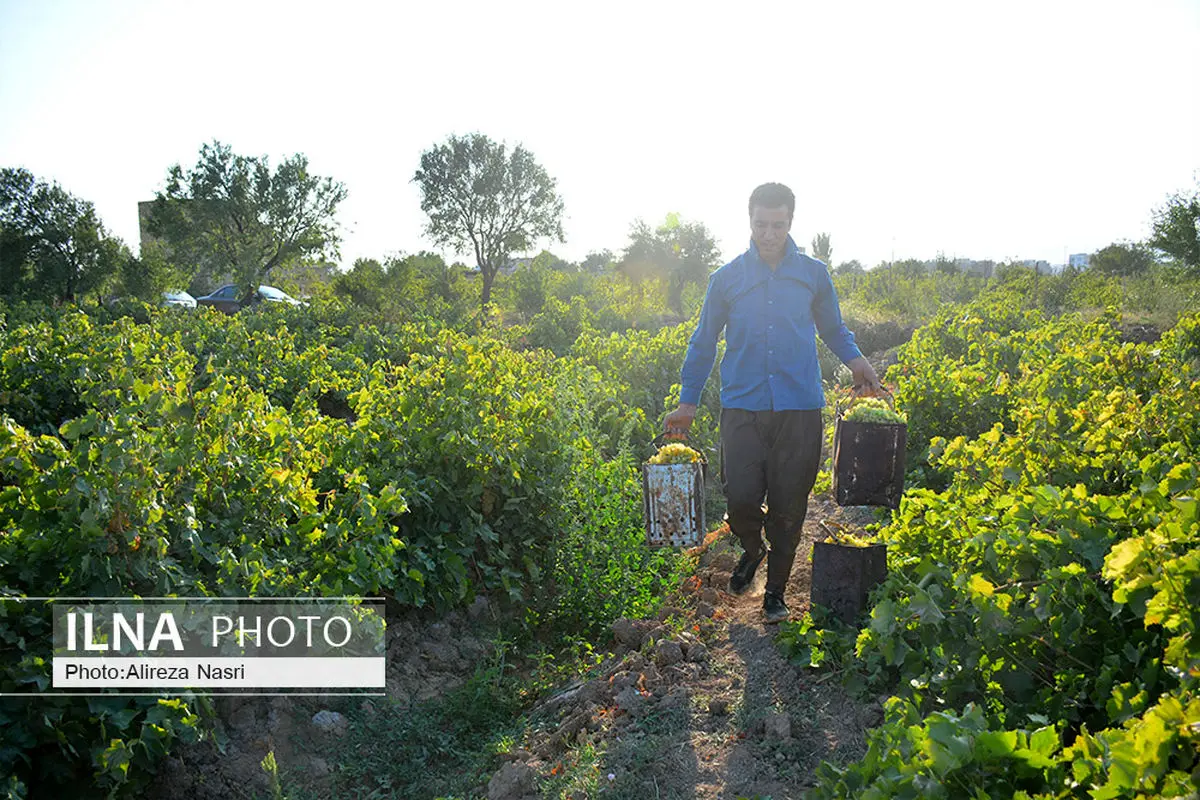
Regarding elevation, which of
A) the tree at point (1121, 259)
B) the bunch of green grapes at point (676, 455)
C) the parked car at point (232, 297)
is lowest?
the bunch of green grapes at point (676, 455)

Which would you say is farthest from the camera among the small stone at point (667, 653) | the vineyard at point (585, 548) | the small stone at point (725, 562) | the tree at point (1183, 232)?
the tree at point (1183, 232)

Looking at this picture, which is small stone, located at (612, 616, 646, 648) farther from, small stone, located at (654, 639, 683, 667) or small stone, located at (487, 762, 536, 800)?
small stone, located at (487, 762, 536, 800)

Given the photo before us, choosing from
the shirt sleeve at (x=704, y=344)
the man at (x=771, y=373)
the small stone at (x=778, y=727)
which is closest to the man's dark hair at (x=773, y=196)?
the man at (x=771, y=373)

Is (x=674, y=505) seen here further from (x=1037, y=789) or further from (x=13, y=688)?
(x=13, y=688)

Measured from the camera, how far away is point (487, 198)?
102ft

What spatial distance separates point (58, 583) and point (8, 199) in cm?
3133

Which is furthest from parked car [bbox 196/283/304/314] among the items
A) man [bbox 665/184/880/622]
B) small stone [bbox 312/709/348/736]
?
small stone [bbox 312/709/348/736]

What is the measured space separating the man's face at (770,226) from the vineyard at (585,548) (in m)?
1.29

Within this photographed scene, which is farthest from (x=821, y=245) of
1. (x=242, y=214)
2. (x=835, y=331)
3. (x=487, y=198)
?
(x=835, y=331)

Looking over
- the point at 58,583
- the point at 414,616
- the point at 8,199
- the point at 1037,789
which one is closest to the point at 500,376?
the point at 414,616

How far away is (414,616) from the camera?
3.86m

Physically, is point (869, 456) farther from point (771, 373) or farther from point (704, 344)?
point (704, 344)

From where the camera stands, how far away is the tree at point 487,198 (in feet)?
101

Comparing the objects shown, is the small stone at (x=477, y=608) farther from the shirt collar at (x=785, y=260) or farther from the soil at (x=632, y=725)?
the shirt collar at (x=785, y=260)
